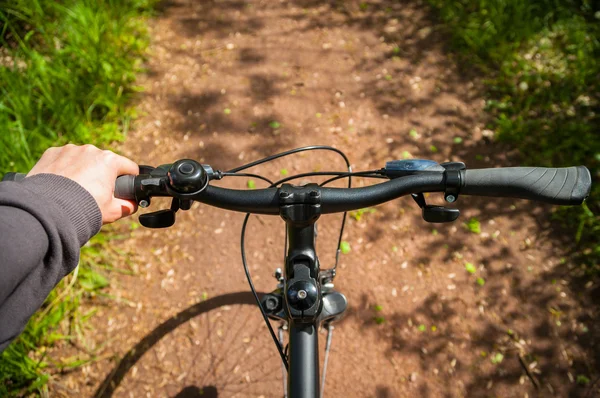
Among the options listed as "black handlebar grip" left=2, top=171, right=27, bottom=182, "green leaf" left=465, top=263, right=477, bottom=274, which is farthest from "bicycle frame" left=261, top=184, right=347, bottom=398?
"green leaf" left=465, top=263, right=477, bottom=274

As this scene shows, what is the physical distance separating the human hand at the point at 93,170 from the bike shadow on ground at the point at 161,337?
6.88ft

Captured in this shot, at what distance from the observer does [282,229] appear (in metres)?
3.77

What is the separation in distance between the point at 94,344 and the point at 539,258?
375 cm

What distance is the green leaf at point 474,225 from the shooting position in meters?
3.71

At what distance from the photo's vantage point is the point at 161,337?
3.19 metres

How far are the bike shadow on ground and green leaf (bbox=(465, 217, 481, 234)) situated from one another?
6.79ft

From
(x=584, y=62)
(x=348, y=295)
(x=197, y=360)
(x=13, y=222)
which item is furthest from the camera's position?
(x=584, y=62)

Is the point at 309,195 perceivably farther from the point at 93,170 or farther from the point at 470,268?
the point at 470,268

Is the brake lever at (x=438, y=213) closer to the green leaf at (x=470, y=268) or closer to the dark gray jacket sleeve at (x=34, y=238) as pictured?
the dark gray jacket sleeve at (x=34, y=238)

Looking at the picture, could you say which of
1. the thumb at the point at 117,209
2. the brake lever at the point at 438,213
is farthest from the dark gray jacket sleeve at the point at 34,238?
the brake lever at the point at 438,213

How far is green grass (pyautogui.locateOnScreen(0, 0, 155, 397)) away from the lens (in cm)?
300

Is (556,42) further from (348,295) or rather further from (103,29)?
(103,29)

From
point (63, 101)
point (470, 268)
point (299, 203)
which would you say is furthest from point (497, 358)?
point (63, 101)

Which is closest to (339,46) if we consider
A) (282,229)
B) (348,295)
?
(282,229)
